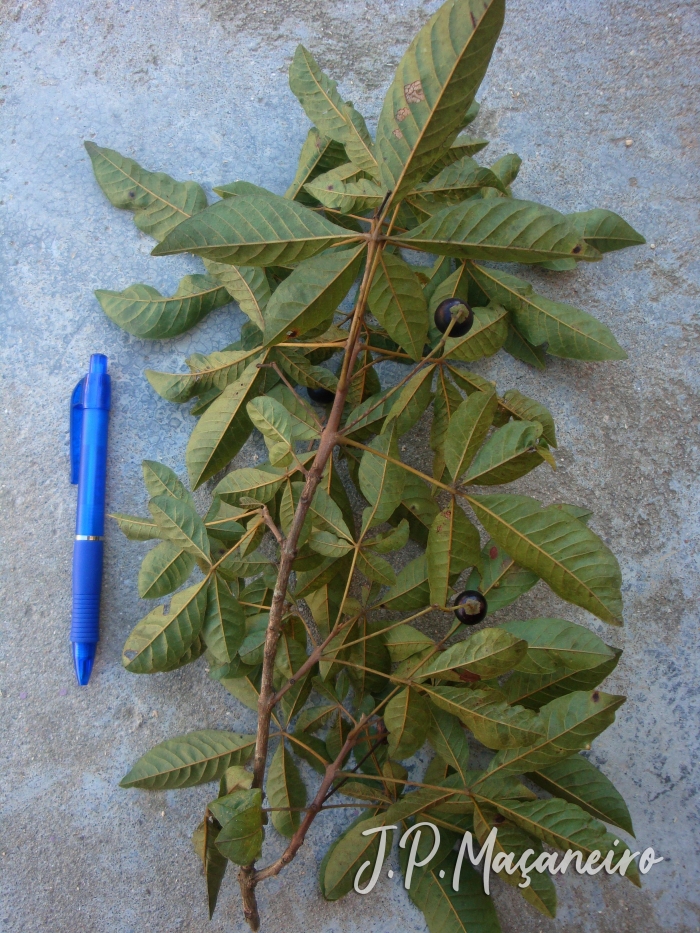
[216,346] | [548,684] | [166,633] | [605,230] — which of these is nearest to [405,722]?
[548,684]

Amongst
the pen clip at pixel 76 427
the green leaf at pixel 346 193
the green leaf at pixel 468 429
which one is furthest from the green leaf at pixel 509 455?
the pen clip at pixel 76 427

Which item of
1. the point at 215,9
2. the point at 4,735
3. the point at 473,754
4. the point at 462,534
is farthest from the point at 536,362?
the point at 4,735

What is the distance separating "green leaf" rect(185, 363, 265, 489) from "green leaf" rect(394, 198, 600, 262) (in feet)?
1.07

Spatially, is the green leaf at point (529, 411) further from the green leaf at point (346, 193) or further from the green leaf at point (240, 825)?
the green leaf at point (240, 825)

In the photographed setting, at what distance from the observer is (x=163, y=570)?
879 mm

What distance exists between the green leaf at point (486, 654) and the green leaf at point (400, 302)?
344mm

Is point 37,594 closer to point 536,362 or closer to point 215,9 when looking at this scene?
point 536,362

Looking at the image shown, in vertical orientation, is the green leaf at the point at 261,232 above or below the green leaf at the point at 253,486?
above

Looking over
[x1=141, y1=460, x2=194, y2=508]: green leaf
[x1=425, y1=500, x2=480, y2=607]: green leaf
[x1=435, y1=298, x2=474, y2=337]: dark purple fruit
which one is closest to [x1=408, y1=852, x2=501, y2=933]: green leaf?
[x1=425, y1=500, x2=480, y2=607]: green leaf

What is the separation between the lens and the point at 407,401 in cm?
93

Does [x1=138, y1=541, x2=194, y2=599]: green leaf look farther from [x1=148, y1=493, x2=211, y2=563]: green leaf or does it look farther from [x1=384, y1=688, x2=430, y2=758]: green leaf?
[x1=384, y1=688, x2=430, y2=758]: green leaf

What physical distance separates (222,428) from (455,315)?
0.36 meters

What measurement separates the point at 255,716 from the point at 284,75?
1.05m

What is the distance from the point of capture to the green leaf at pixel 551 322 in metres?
1.02
